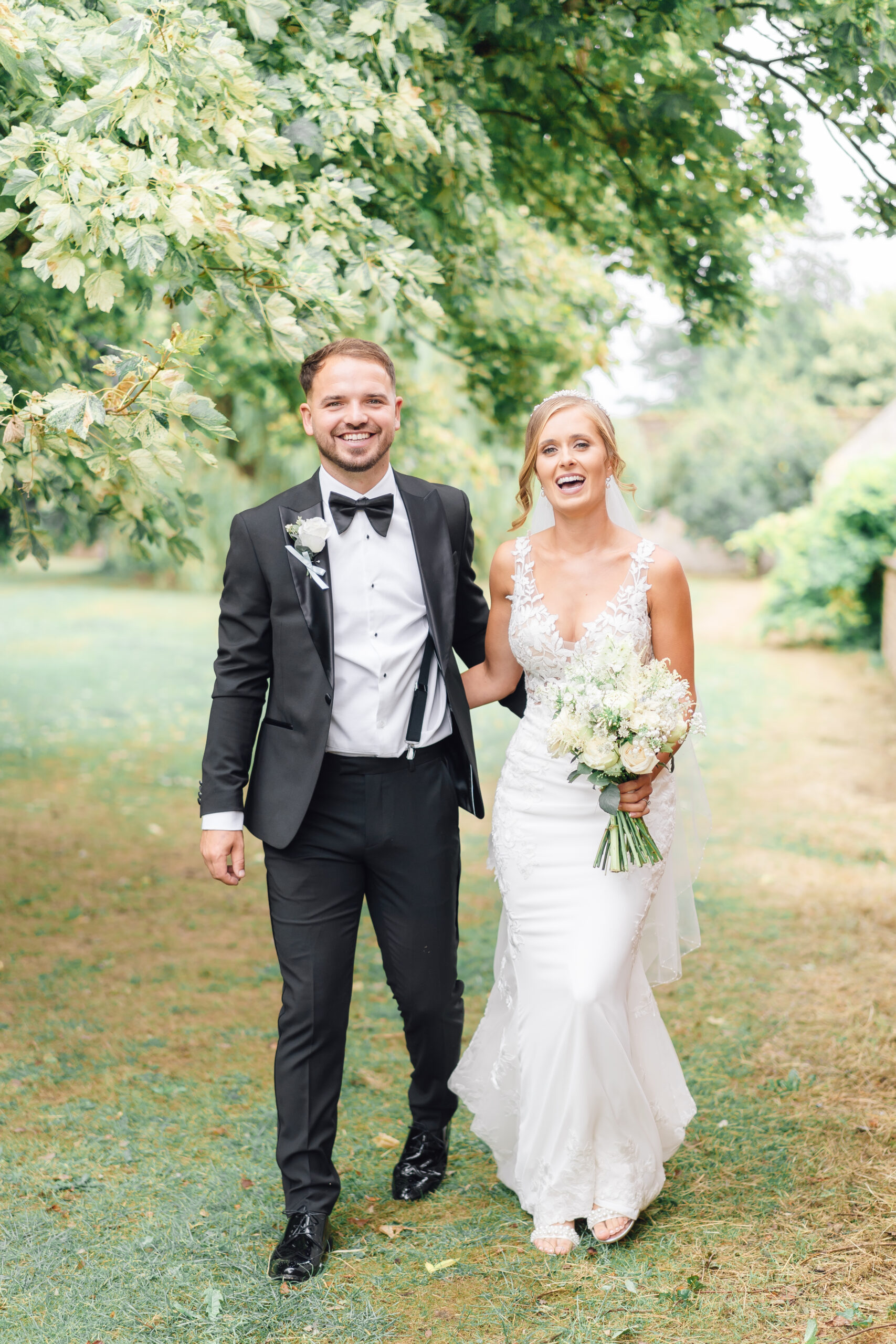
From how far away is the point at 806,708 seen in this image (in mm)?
13836

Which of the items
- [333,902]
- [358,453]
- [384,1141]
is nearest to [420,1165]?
[384,1141]

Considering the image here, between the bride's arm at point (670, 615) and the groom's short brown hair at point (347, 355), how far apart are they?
95 centimetres


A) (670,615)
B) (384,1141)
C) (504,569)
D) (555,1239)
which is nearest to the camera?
(555,1239)

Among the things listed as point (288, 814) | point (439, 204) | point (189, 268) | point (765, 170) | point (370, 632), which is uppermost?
point (765, 170)

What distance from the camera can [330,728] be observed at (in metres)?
3.44

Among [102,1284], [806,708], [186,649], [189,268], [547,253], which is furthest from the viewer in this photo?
[186,649]

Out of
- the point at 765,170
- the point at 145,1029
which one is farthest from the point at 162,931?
the point at 765,170

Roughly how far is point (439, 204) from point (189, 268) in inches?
76.1

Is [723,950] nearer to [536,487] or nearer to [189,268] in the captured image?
[536,487]

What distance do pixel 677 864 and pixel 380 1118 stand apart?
1.55m

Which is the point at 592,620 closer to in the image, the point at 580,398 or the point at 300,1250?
the point at 580,398

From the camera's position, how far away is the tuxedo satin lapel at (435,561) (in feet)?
11.6

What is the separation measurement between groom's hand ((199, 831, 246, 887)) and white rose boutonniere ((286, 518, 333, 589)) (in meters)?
0.75

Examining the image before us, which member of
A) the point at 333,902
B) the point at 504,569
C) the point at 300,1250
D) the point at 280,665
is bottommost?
the point at 300,1250
